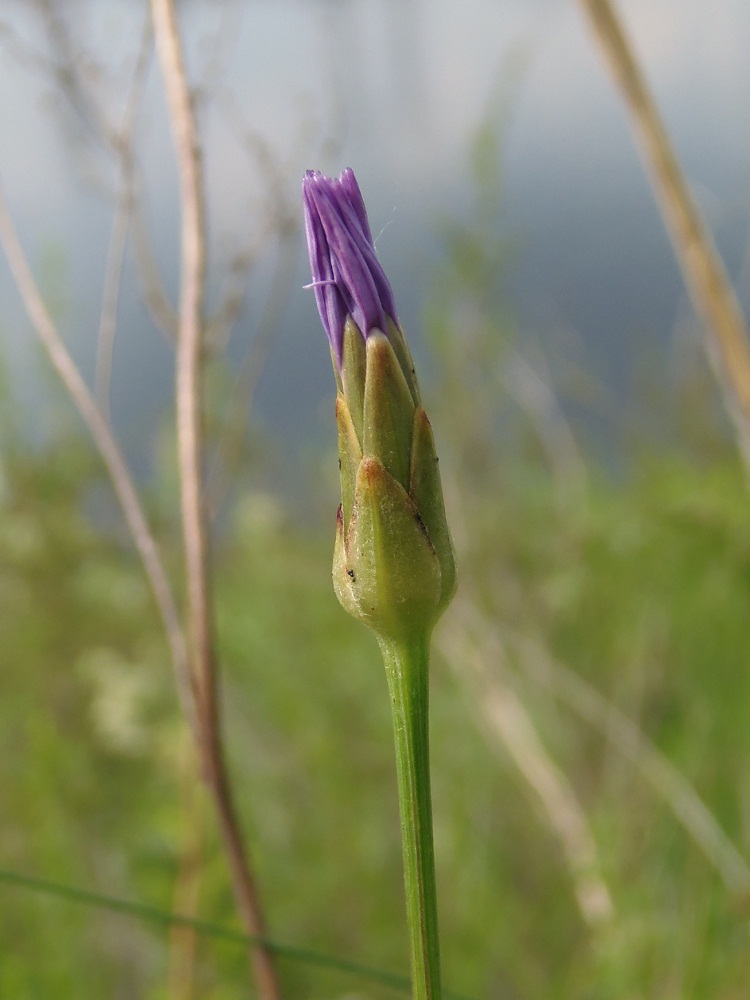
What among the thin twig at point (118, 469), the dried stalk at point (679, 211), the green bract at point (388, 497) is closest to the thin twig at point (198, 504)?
the thin twig at point (118, 469)

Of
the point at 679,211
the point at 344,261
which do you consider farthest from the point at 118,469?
the point at 679,211

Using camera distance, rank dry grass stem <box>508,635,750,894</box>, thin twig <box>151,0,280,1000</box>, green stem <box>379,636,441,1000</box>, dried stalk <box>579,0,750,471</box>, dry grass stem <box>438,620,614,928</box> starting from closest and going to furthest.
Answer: green stem <box>379,636,441,1000</box>, thin twig <box>151,0,280,1000</box>, dried stalk <box>579,0,750,471</box>, dry grass stem <box>508,635,750,894</box>, dry grass stem <box>438,620,614,928</box>

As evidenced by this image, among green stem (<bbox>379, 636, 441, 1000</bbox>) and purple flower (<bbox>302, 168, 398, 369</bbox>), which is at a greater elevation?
purple flower (<bbox>302, 168, 398, 369</bbox>)

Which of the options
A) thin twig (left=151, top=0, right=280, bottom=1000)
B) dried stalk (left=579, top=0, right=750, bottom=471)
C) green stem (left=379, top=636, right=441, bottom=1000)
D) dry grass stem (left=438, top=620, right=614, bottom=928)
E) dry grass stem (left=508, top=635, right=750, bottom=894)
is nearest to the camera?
green stem (left=379, top=636, right=441, bottom=1000)

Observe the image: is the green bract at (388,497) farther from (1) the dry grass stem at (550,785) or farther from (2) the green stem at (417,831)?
(1) the dry grass stem at (550,785)

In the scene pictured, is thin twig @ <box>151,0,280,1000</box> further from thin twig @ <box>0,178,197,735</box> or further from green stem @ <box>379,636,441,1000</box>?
green stem @ <box>379,636,441,1000</box>

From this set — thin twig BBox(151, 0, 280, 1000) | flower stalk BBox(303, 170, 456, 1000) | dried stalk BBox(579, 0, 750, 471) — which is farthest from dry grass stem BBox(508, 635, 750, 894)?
flower stalk BBox(303, 170, 456, 1000)
